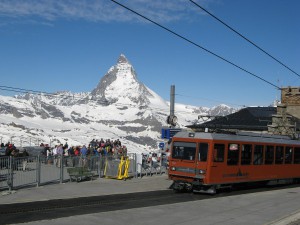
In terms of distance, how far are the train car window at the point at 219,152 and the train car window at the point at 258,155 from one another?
2918 millimetres

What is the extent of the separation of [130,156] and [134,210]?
1268cm

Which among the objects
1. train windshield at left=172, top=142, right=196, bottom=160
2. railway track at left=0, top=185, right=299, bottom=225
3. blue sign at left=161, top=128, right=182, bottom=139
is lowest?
railway track at left=0, top=185, right=299, bottom=225

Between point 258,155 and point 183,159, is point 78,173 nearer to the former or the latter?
point 183,159

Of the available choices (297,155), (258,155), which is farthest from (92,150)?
(297,155)

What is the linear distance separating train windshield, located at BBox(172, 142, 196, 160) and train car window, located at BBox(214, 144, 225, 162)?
36.5 inches

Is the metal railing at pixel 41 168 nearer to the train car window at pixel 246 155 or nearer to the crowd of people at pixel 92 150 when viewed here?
the crowd of people at pixel 92 150

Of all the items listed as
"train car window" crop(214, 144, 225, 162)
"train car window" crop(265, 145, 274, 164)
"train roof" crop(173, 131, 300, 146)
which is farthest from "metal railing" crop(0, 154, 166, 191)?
"train car window" crop(265, 145, 274, 164)

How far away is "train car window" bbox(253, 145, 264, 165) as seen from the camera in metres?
23.3

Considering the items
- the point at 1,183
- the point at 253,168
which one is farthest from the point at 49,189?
the point at 253,168

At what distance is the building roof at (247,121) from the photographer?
1945 inches

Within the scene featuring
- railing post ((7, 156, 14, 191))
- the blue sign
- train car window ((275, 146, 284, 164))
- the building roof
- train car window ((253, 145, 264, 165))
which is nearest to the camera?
railing post ((7, 156, 14, 191))

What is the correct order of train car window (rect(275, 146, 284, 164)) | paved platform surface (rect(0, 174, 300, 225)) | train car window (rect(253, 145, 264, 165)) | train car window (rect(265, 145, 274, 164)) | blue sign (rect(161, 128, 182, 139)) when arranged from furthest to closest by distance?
blue sign (rect(161, 128, 182, 139)) → train car window (rect(275, 146, 284, 164)) → train car window (rect(265, 145, 274, 164)) → train car window (rect(253, 145, 264, 165)) → paved platform surface (rect(0, 174, 300, 225))

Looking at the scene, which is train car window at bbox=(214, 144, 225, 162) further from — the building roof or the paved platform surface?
the building roof

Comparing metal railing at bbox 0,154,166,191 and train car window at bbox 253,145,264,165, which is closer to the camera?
metal railing at bbox 0,154,166,191
